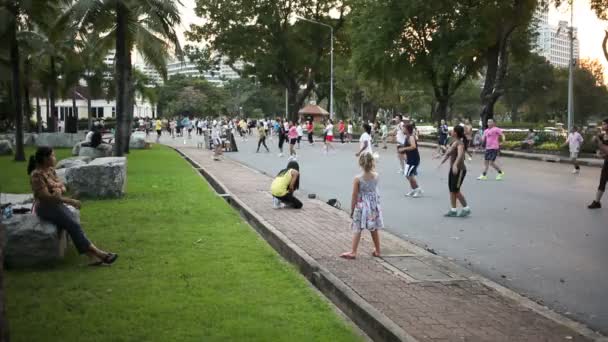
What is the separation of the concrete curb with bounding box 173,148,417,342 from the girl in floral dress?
0.65 m

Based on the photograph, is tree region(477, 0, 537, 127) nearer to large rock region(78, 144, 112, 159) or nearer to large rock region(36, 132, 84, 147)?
large rock region(78, 144, 112, 159)

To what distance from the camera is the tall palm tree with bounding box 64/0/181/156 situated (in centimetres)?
2069

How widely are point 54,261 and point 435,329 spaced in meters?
4.50

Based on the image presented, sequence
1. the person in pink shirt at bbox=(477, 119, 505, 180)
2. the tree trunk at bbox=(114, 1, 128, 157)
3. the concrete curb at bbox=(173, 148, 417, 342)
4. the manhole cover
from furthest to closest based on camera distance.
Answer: the tree trunk at bbox=(114, 1, 128, 157), the person in pink shirt at bbox=(477, 119, 505, 180), the manhole cover, the concrete curb at bbox=(173, 148, 417, 342)

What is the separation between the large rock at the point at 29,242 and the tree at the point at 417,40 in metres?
30.2

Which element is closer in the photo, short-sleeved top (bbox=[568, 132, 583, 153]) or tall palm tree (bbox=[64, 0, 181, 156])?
tall palm tree (bbox=[64, 0, 181, 156])

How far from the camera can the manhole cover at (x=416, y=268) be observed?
23.6ft

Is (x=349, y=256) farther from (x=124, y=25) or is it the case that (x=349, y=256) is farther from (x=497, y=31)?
(x=497, y=31)

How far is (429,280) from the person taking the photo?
705cm

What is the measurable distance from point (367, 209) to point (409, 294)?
1.82 m

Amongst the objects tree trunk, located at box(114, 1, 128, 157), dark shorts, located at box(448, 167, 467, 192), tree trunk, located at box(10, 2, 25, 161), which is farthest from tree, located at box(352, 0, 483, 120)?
dark shorts, located at box(448, 167, 467, 192)

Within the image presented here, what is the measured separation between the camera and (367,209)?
8.13 m

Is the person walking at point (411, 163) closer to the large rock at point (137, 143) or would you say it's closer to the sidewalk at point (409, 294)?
the sidewalk at point (409, 294)

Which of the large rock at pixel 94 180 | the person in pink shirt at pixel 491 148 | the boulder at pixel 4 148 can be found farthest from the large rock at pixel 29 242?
the boulder at pixel 4 148
